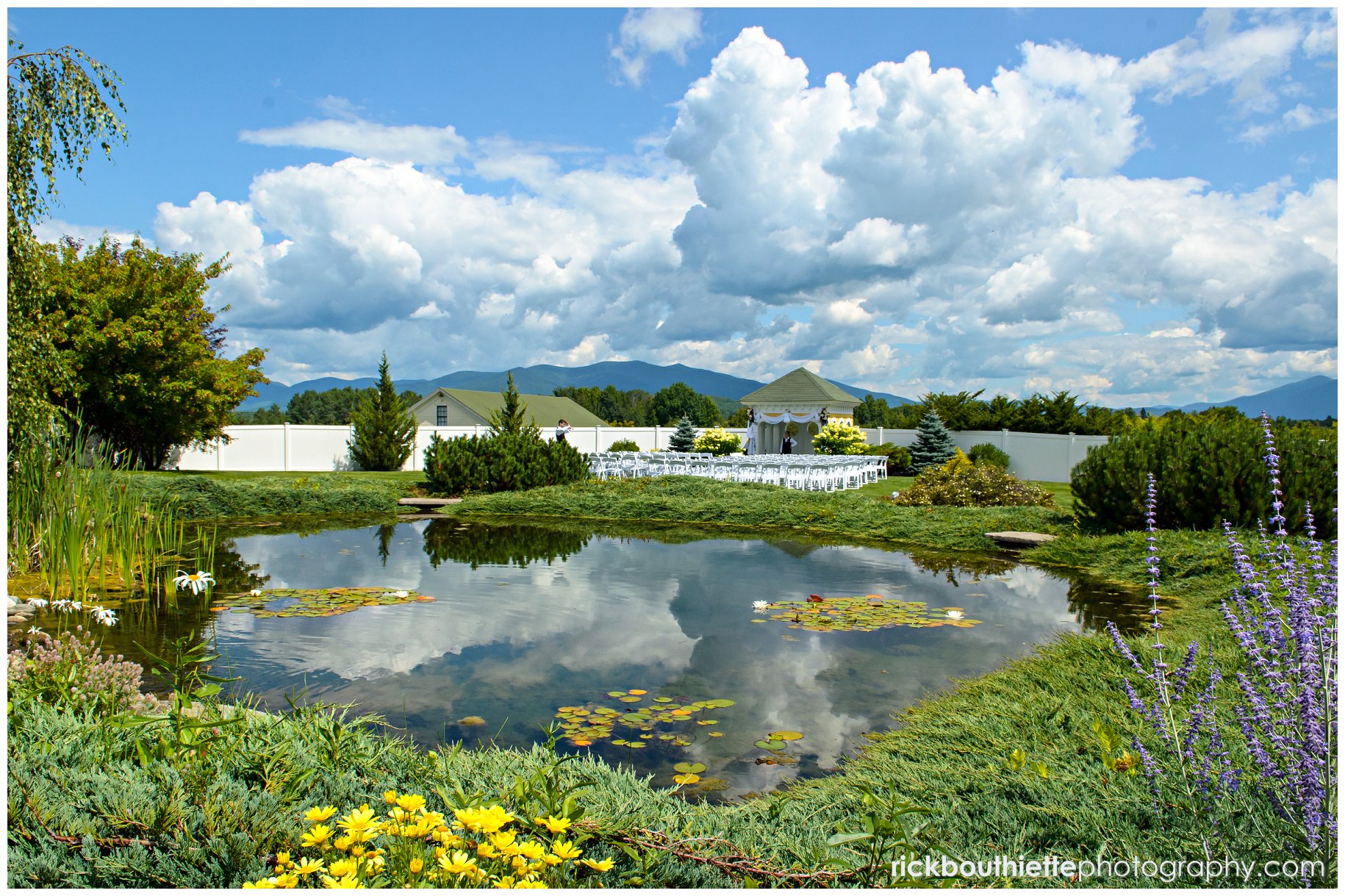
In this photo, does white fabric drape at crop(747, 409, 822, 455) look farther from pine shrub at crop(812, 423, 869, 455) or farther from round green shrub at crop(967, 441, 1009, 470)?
round green shrub at crop(967, 441, 1009, 470)

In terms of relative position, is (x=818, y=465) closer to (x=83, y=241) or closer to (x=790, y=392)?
(x=790, y=392)

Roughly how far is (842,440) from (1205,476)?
17.5m

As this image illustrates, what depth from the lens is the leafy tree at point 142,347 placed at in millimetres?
19688

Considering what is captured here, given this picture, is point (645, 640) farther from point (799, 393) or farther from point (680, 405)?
point (680, 405)

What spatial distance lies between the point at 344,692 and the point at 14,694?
152cm

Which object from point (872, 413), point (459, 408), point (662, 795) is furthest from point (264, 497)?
point (872, 413)

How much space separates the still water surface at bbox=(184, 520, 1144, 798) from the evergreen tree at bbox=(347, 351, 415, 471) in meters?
15.9

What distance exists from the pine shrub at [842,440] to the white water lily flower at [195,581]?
68.5ft

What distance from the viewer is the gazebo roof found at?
3397cm

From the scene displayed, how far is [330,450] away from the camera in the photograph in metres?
26.5

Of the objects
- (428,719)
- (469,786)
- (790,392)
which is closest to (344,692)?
(428,719)

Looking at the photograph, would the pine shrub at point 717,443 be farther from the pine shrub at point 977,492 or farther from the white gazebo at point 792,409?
the pine shrub at point 977,492

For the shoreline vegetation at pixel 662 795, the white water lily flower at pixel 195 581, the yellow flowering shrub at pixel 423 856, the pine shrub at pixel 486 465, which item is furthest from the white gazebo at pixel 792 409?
the yellow flowering shrub at pixel 423 856

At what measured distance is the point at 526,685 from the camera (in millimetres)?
4805
